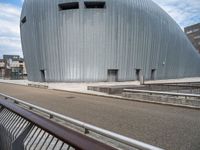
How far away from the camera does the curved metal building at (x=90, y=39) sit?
43.3m

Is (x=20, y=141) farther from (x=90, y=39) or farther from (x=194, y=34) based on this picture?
(x=194, y=34)

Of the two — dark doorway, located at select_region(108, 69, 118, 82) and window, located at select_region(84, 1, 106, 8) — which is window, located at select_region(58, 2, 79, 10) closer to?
window, located at select_region(84, 1, 106, 8)

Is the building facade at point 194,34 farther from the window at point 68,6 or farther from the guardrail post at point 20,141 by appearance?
the guardrail post at point 20,141

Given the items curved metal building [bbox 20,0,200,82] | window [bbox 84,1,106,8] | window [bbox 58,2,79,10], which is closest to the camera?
curved metal building [bbox 20,0,200,82]

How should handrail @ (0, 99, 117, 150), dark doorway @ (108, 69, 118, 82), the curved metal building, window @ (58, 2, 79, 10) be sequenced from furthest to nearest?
dark doorway @ (108, 69, 118, 82)
window @ (58, 2, 79, 10)
the curved metal building
handrail @ (0, 99, 117, 150)

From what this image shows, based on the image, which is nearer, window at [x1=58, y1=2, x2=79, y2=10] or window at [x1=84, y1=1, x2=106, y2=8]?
window at [x1=84, y1=1, x2=106, y2=8]

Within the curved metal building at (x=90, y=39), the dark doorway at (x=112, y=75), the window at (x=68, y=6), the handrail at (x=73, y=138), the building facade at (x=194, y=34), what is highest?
the building facade at (x=194, y=34)

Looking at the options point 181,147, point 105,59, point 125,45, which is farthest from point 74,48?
point 181,147

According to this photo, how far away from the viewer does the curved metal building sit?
43344mm

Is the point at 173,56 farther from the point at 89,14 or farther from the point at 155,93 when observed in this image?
the point at 155,93

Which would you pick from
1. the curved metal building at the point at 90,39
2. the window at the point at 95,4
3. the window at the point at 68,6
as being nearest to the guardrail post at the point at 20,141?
the curved metal building at the point at 90,39

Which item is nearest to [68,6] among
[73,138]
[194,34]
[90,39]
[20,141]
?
[90,39]

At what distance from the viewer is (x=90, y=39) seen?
4331cm

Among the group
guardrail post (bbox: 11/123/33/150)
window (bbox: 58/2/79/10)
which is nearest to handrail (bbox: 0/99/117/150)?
guardrail post (bbox: 11/123/33/150)
